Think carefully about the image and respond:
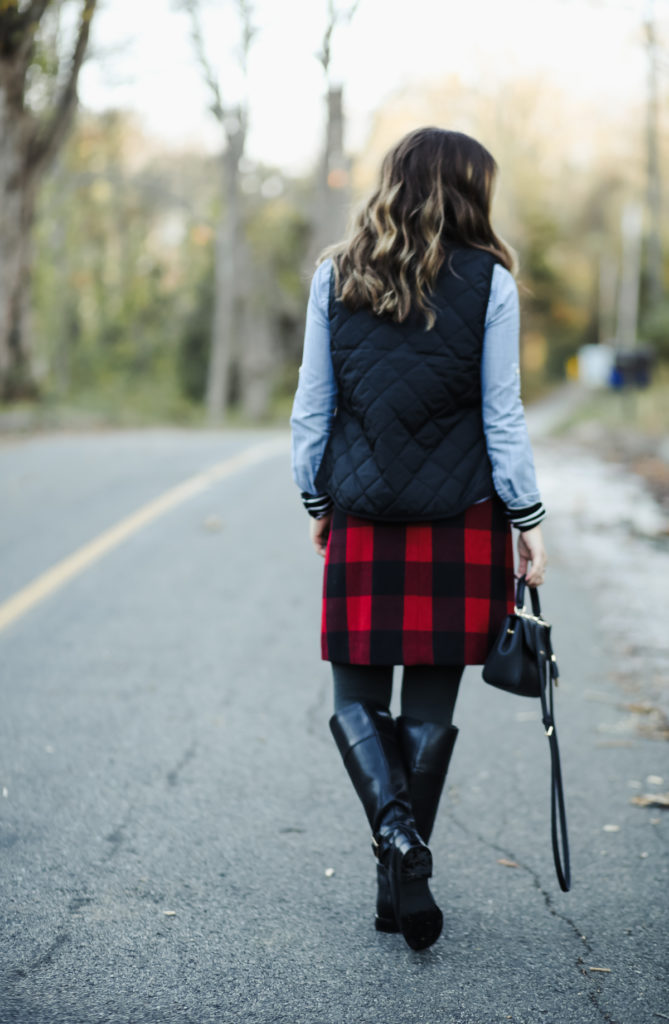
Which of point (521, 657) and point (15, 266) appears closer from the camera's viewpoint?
point (521, 657)

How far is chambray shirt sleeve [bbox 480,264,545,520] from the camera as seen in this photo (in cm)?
245

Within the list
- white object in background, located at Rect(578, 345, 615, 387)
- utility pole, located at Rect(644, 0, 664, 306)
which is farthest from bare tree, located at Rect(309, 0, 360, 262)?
white object in background, located at Rect(578, 345, 615, 387)

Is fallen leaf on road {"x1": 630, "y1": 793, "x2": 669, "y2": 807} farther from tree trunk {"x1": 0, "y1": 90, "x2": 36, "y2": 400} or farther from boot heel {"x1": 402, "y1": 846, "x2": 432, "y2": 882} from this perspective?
tree trunk {"x1": 0, "y1": 90, "x2": 36, "y2": 400}

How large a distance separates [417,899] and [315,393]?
124cm

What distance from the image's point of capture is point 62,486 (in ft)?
30.6

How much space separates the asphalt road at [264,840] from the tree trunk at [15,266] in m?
11.4

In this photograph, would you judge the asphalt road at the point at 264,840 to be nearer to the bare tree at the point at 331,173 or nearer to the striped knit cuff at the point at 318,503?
the striped knit cuff at the point at 318,503

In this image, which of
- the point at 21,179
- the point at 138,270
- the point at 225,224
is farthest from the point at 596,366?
the point at 21,179

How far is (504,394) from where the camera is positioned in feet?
8.05

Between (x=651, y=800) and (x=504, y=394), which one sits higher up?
(x=504, y=394)

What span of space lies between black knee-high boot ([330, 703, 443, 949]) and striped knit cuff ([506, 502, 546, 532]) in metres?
0.61

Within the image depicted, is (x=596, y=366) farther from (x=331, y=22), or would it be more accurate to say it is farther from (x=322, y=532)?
(x=322, y=532)

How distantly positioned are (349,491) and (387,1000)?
3.83 ft

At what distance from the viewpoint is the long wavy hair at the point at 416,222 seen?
2418 mm
